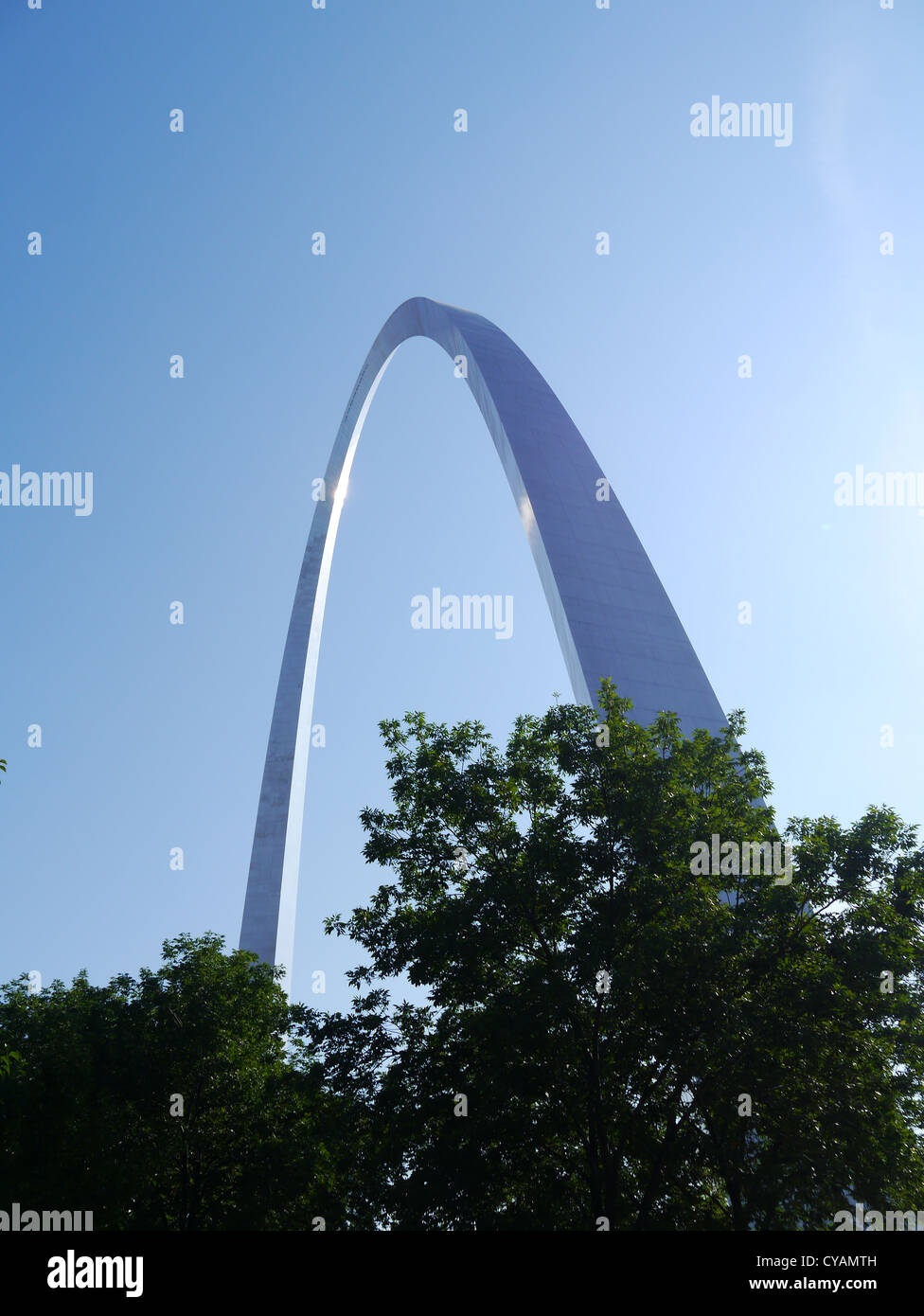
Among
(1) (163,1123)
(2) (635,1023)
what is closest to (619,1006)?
(2) (635,1023)

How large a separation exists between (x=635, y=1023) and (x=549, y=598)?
455 inches

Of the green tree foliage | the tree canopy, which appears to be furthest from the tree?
the green tree foliage

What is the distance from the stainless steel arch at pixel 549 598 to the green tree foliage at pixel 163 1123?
30.1 ft

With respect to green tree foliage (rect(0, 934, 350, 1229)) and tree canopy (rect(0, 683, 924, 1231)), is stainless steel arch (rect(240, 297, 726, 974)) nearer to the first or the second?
tree canopy (rect(0, 683, 924, 1231))

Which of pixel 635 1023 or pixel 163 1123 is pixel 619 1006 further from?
pixel 163 1123

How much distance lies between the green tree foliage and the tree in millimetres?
5284

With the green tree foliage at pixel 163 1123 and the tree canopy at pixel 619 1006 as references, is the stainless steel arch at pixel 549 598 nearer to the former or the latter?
the tree canopy at pixel 619 1006

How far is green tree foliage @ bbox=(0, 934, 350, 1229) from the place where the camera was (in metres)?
17.9

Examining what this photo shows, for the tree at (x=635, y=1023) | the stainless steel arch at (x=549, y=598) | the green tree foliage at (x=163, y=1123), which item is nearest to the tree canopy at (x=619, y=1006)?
the tree at (x=635, y=1023)

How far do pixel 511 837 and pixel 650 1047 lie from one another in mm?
3295

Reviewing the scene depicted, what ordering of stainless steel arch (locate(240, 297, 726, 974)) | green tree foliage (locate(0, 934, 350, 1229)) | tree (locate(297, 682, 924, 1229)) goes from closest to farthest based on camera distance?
1. tree (locate(297, 682, 924, 1229))
2. green tree foliage (locate(0, 934, 350, 1229))
3. stainless steel arch (locate(240, 297, 726, 974))

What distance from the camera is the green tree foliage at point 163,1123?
704 inches
